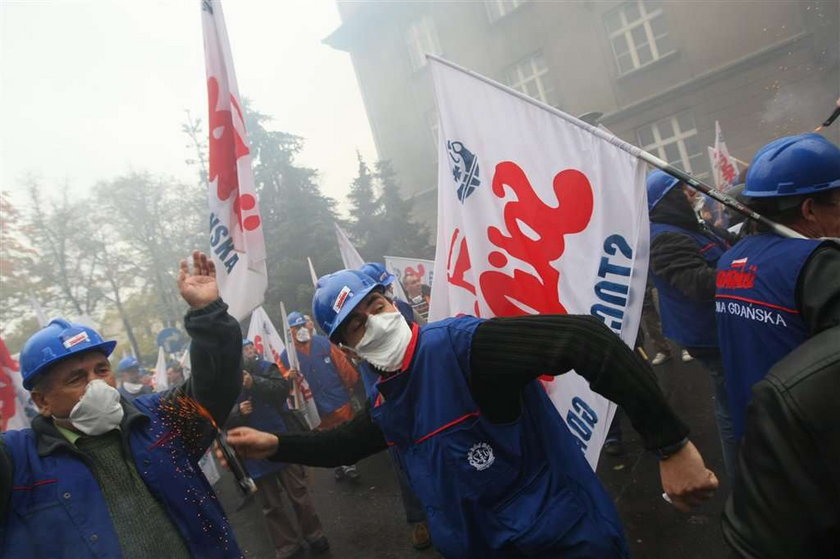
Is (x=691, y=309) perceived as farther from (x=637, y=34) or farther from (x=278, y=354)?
(x=637, y=34)

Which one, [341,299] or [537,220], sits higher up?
[537,220]

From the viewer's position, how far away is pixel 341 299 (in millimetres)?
1985

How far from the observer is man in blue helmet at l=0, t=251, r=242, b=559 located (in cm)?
196

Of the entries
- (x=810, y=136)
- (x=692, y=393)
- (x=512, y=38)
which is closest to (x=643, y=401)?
(x=810, y=136)

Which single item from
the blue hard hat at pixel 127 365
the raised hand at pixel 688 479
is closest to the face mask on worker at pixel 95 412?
the raised hand at pixel 688 479

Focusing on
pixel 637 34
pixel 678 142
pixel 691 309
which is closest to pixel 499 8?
pixel 637 34

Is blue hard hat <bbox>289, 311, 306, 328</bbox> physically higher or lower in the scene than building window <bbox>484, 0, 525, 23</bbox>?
lower

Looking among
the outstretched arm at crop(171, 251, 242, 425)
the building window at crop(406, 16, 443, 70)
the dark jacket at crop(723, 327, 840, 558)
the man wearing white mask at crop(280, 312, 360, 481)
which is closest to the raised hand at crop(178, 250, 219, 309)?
the outstretched arm at crop(171, 251, 242, 425)

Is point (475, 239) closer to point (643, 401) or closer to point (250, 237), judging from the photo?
point (250, 237)

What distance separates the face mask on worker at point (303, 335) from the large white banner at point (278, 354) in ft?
1.39

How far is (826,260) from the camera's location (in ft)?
5.41

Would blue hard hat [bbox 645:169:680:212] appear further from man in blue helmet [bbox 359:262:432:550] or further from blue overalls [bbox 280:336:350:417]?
blue overalls [bbox 280:336:350:417]

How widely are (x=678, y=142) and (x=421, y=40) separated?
12.0 meters

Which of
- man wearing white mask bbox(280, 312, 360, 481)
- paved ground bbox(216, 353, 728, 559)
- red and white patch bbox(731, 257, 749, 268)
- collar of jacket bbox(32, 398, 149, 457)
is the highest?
collar of jacket bbox(32, 398, 149, 457)
